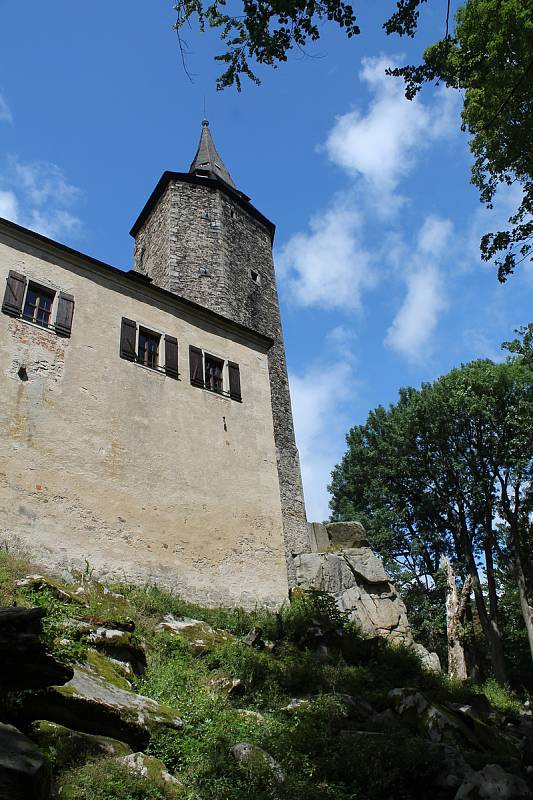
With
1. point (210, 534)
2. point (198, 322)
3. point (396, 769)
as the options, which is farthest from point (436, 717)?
point (198, 322)

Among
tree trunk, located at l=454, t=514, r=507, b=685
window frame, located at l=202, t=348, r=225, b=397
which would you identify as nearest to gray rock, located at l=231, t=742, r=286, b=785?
window frame, located at l=202, t=348, r=225, b=397

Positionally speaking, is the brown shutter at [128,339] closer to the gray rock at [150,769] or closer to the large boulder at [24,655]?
the large boulder at [24,655]

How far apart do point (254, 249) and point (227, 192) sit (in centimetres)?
266

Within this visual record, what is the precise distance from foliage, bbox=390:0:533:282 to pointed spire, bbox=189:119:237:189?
15.3 meters

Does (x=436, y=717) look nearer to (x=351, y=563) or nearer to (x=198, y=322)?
(x=351, y=563)

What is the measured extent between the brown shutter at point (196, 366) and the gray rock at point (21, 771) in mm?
11202

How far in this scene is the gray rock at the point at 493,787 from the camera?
19.4 ft

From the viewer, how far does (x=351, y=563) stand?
16078mm

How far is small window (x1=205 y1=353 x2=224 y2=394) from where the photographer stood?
52.3ft

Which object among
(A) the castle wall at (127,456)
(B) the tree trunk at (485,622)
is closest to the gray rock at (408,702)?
(A) the castle wall at (127,456)

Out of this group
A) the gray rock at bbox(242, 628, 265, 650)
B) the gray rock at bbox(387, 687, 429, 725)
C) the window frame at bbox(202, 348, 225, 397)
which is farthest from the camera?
the window frame at bbox(202, 348, 225, 397)

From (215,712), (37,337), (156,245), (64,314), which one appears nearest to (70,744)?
(215,712)

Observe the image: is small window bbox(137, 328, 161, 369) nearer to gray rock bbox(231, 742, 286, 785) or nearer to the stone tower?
the stone tower

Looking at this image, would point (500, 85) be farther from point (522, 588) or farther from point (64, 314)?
point (522, 588)
